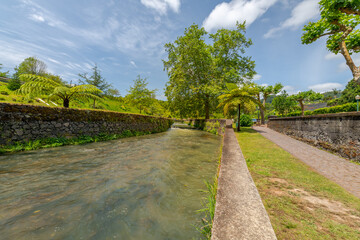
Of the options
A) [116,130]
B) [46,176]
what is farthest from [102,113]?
[46,176]

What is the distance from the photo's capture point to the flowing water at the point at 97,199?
70.3 inches

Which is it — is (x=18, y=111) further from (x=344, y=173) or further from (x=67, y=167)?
(x=344, y=173)

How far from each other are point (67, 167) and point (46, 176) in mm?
596

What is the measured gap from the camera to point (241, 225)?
1.51 m

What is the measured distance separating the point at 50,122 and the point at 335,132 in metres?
12.6

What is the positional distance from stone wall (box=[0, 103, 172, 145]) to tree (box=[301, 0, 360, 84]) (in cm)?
1386

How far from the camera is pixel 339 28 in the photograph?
24.9ft

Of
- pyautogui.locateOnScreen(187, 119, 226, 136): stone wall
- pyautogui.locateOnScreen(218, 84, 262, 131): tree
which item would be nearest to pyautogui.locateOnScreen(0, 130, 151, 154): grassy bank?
pyautogui.locateOnScreen(187, 119, 226, 136): stone wall

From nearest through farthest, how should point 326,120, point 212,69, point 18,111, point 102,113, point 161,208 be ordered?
point 161,208, point 18,111, point 326,120, point 102,113, point 212,69

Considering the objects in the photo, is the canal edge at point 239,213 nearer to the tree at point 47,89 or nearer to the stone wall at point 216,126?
the tree at point 47,89

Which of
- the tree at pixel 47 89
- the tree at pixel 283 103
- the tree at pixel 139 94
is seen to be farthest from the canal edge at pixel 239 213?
the tree at pixel 283 103

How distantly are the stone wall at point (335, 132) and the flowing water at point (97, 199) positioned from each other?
5.06 metres

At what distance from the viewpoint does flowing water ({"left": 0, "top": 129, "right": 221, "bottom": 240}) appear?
179 cm

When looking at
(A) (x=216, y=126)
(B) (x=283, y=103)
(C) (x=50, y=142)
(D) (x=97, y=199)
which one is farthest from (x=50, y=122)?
(B) (x=283, y=103)
